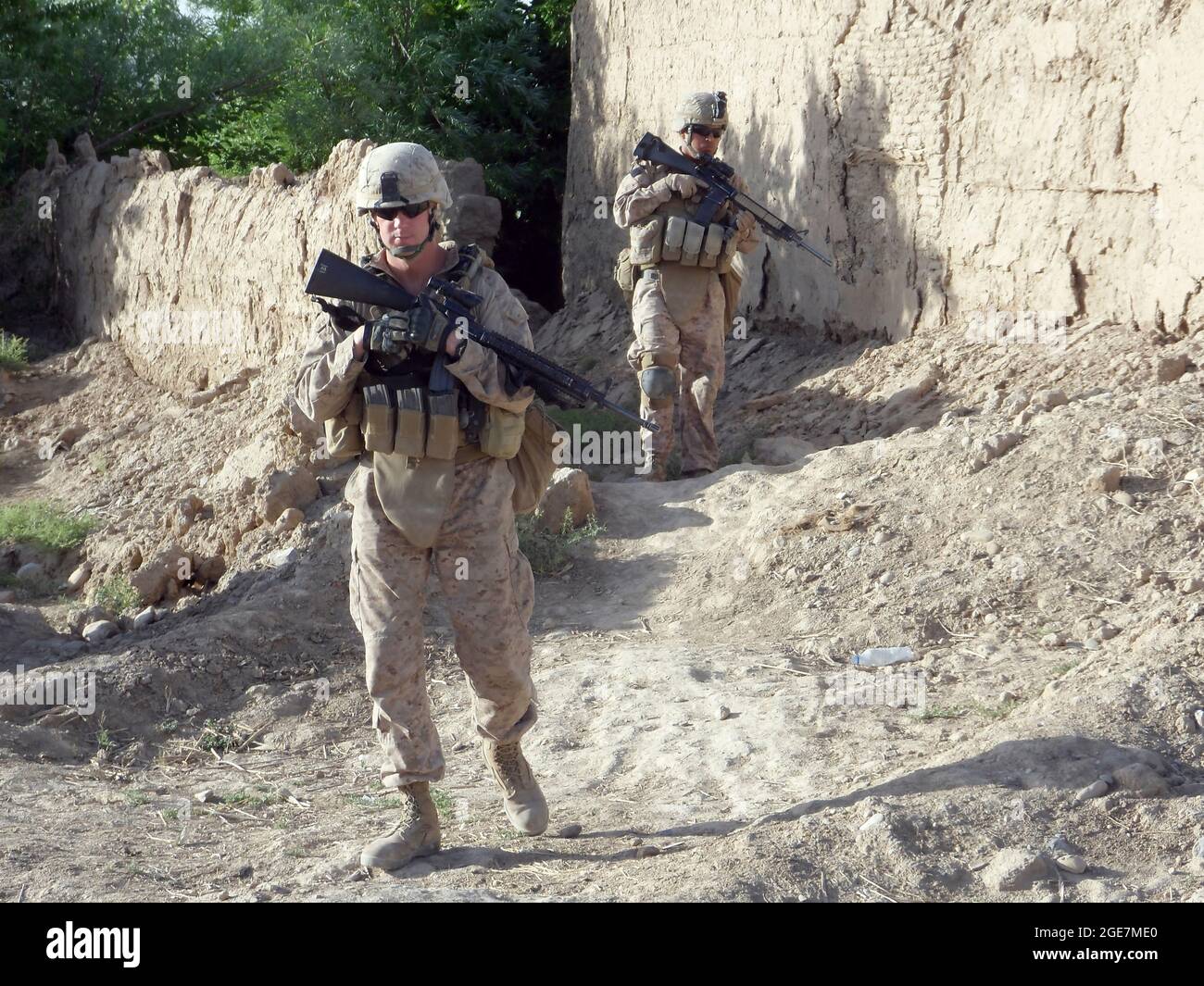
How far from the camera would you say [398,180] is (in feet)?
12.8

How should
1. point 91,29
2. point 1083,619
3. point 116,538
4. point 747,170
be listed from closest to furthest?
point 1083,619
point 116,538
point 747,170
point 91,29

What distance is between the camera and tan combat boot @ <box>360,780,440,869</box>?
3.87 meters

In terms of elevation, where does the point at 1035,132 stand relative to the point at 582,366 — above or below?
above

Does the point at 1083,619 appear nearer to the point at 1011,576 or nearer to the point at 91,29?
the point at 1011,576

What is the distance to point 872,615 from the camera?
5758 mm

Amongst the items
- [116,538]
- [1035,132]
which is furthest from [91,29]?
[1035,132]

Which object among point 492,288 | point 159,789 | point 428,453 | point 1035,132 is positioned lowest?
point 159,789

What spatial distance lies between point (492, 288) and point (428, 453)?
1.72 feet

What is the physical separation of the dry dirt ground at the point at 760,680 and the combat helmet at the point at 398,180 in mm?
1756

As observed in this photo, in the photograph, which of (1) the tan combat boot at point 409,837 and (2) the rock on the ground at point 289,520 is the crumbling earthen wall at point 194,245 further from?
(1) the tan combat boot at point 409,837

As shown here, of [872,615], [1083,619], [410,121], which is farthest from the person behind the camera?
[410,121]

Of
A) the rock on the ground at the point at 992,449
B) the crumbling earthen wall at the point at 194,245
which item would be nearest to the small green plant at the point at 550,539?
the rock on the ground at the point at 992,449

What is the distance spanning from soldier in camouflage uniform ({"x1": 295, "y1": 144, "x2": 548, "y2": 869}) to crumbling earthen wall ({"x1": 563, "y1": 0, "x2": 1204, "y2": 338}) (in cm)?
417

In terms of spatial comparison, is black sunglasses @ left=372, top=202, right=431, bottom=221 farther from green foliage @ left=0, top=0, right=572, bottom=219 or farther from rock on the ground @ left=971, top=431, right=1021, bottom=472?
green foliage @ left=0, top=0, right=572, bottom=219
